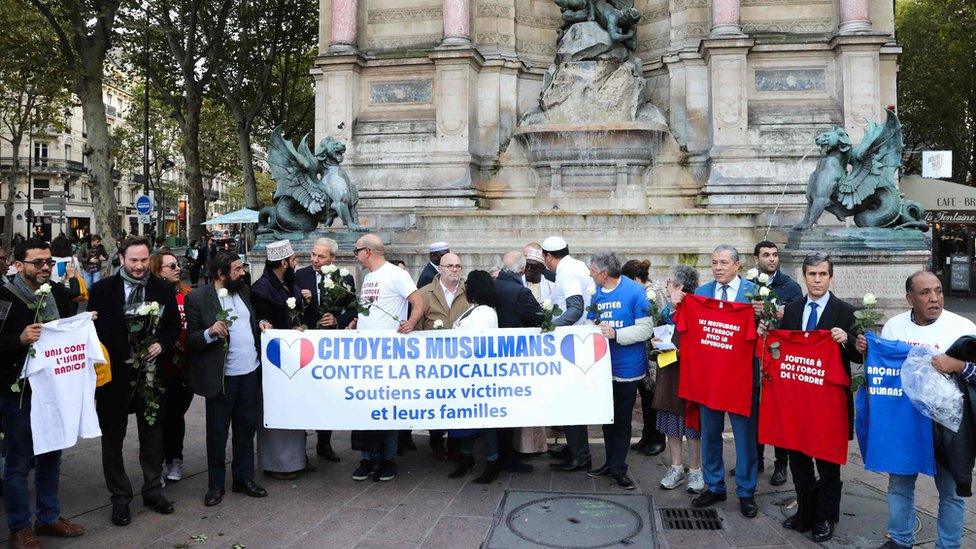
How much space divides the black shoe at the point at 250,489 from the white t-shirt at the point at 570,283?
2928 mm

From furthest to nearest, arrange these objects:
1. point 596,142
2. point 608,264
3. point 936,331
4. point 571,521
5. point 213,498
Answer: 1. point 596,142
2. point 608,264
3. point 213,498
4. point 571,521
5. point 936,331

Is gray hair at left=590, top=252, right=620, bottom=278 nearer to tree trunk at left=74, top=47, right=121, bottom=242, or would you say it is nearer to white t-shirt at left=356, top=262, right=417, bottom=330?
white t-shirt at left=356, top=262, right=417, bottom=330

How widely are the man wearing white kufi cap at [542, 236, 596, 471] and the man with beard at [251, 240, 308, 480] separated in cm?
228

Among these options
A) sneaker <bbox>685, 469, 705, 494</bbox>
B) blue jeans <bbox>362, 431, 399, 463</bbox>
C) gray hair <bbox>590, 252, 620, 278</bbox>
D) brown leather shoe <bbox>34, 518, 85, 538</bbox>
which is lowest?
brown leather shoe <bbox>34, 518, 85, 538</bbox>

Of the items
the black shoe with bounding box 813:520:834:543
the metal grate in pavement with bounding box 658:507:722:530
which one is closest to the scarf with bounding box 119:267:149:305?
the metal grate in pavement with bounding box 658:507:722:530

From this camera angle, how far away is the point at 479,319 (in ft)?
20.6

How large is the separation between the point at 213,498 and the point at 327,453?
4.47 ft

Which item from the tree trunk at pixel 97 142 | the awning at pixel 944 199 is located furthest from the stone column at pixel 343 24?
the awning at pixel 944 199

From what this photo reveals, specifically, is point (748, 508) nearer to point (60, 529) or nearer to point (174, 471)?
point (174, 471)

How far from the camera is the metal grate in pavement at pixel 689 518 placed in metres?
5.20

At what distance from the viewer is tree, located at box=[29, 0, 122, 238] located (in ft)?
68.3

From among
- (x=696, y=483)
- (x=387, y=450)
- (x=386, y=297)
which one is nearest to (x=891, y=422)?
(x=696, y=483)

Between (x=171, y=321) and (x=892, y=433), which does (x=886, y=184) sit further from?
(x=171, y=321)

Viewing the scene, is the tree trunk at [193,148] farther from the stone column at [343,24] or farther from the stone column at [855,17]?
the stone column at [855,17]
